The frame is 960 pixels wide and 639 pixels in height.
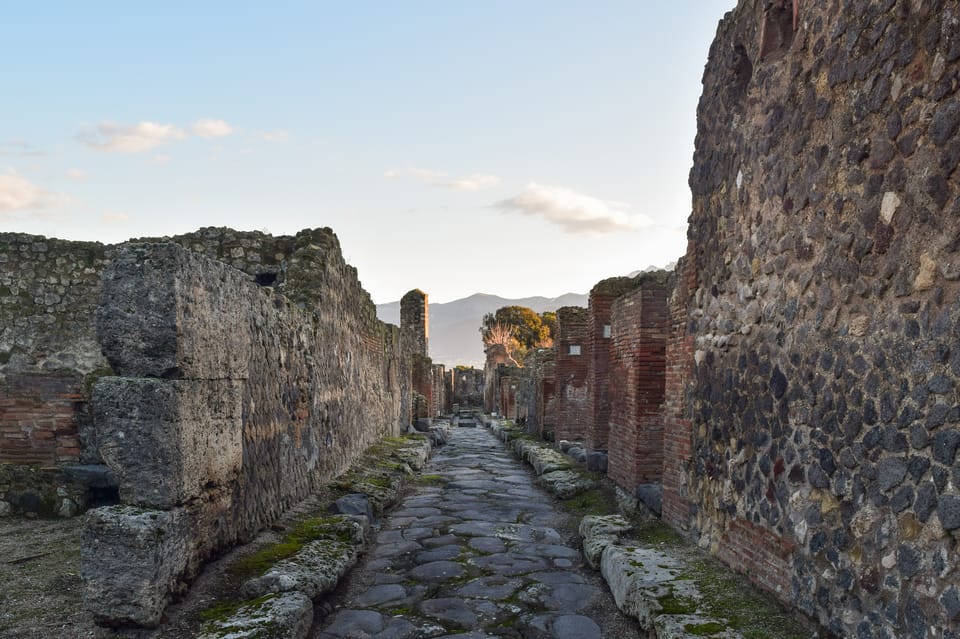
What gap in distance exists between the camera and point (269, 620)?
3.32m

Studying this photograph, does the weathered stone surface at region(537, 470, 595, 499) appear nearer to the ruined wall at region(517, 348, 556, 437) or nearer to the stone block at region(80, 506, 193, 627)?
the ruined wall at region(517, 348, 556, 437)

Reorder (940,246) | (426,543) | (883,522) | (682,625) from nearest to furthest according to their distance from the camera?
(940,246), (883,522), (682,625), (426,543)

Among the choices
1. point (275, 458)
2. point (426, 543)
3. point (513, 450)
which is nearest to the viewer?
point (275, 458)

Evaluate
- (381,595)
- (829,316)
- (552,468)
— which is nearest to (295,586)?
(381,595)

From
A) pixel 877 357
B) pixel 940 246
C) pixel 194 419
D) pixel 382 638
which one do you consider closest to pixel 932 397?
pixel 877 357

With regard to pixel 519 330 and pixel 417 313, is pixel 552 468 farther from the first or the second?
pixel 519 330

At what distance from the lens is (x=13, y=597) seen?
3680mm

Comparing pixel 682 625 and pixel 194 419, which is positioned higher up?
pixel 194 419

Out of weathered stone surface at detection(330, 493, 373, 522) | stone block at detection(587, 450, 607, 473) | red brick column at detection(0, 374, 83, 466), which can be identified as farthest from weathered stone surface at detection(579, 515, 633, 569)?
red brick column at detection(0, 374, 83, 466)

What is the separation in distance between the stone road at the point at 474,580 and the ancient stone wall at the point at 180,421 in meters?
1.02

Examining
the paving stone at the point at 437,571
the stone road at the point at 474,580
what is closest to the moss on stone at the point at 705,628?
the stone road at the point at 474,580

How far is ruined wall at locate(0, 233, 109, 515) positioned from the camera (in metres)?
5.99

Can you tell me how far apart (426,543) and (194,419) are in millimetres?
2928

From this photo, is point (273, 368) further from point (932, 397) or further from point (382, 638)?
point (932, 397)
